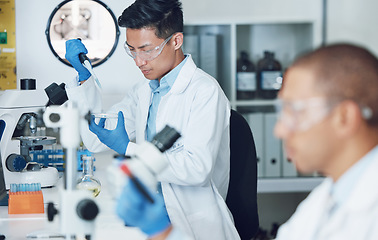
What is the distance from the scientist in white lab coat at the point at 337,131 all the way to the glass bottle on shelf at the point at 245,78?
2.28 meters

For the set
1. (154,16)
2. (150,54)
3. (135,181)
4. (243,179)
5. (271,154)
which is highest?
(154,16)

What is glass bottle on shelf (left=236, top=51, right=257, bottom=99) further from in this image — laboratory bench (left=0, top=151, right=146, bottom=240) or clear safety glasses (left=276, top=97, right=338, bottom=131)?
clear safety glasses (left=276, top=97, right=338, bottom=131)

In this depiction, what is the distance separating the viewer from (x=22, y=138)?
2.07 meters

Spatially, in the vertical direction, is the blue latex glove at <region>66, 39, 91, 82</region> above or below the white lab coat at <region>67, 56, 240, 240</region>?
above

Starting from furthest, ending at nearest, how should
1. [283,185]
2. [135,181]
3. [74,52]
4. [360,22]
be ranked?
1. [360,22]
2. [283,185]
3. [74,52]
4. [135,181]

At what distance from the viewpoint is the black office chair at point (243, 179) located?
1.87 m

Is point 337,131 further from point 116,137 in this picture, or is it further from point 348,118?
point 116,137

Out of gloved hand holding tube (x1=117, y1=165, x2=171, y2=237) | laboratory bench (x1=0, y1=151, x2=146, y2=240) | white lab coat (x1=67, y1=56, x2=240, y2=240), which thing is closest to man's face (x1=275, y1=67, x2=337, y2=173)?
gloved hand holding tube (x1=117, y1=165, x2=171, y2=237)

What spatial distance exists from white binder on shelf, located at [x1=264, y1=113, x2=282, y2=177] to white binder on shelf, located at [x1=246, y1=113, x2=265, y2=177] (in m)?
0.03

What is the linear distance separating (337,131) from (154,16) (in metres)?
1.12

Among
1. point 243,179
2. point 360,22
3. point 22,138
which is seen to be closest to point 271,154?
point 360,22

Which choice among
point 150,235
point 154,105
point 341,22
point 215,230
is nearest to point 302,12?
point 341,22

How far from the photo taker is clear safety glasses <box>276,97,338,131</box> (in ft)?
3.07

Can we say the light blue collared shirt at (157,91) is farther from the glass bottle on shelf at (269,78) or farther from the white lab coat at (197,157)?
the glass bottle on shelf at (269,78)
